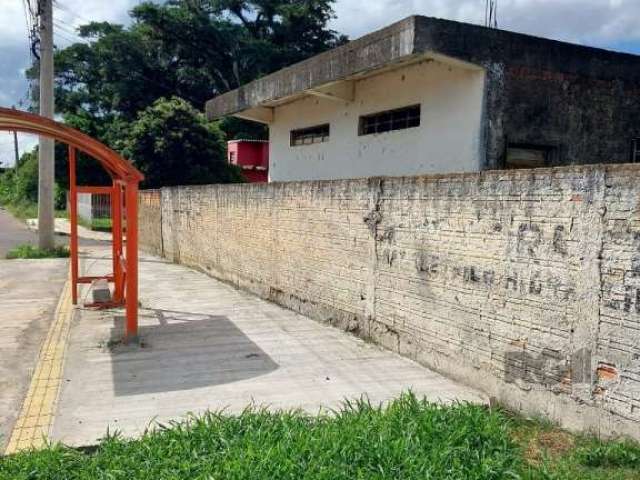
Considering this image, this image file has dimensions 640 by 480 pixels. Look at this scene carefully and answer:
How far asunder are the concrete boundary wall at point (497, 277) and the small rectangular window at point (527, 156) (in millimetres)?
2796

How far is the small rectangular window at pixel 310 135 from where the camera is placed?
41.5 feet

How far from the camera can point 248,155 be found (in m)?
30.5

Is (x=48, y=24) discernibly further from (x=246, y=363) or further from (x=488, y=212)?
(x=488, y=212)

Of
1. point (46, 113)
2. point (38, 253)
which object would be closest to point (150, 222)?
point (38, 253)

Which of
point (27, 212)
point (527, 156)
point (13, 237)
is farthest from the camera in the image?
point (27, 212)

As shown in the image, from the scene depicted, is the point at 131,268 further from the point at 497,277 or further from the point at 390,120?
the point at 390,120

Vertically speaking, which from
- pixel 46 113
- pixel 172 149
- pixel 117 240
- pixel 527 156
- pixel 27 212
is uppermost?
pixel 46 113

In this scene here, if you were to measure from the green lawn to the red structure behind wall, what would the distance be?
26521 millimetres

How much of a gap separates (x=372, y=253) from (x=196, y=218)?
7.25 m

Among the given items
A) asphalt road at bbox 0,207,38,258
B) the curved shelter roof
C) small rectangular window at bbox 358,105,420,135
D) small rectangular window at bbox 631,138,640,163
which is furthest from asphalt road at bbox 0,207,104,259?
small rectangular window at bbox 631,138,640,163

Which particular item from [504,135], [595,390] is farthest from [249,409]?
[504,135]

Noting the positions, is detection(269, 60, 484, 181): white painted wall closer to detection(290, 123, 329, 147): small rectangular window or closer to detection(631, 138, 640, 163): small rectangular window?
detection(290, 123, 329, 147): small rectangular window

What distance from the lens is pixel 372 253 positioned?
22.3 feet

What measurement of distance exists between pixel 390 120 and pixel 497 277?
6.06 metres
